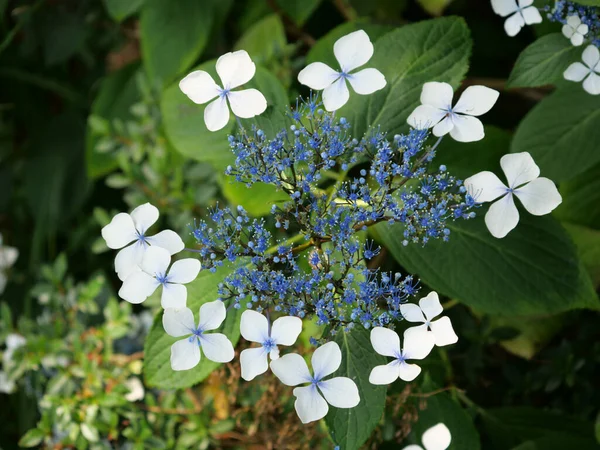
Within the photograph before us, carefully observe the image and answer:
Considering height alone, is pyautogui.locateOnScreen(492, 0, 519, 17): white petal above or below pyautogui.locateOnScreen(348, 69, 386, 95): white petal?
below

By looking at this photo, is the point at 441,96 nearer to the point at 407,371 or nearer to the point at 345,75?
the point at 345,75

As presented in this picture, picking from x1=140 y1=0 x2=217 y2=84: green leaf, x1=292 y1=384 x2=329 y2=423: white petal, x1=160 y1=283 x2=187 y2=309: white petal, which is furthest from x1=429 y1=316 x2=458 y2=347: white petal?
x1=140 y1=0 x2=217 y2=84: green leaf

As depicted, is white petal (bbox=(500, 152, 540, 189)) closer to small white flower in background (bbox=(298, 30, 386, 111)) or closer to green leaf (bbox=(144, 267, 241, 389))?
small white flower in background (bbox=(298, 30, 386, 111))

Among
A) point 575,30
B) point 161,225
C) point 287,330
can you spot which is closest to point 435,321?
point 287,330

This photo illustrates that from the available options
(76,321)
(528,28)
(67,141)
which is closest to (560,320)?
(528,28)

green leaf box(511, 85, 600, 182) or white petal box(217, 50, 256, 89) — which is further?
green leaf box(511, 85, 600, 182)

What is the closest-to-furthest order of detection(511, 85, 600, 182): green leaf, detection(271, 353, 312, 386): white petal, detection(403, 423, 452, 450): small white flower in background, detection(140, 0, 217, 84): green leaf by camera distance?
detection(271, 353, 312, 386): white petal → detection(403, 423, 452, 450): small white flower in background → detection(511, 85, 600, 182): green leaf → detection(140, 0, 217, 84): green leaf

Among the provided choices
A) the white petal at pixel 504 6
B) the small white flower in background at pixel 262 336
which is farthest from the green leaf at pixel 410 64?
the small white flower in background at pixel 262 336
